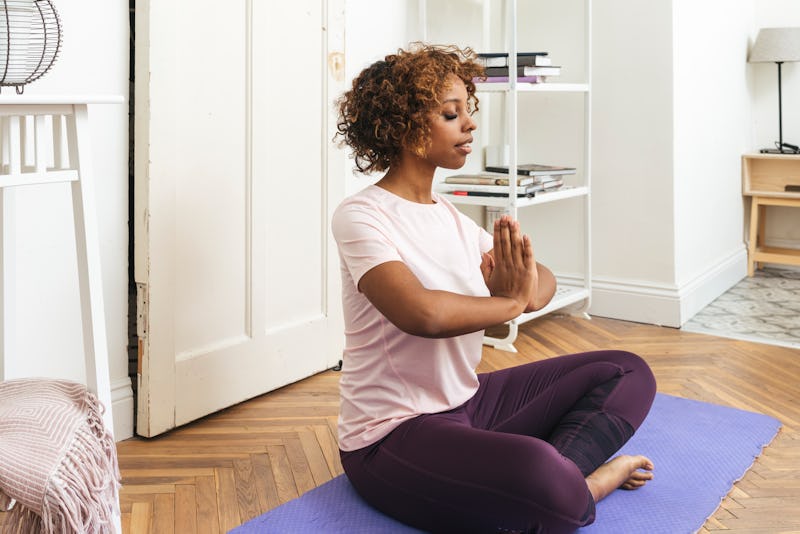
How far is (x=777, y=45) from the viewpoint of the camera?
4637 mm

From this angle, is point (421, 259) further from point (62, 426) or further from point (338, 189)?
point (338, 189)

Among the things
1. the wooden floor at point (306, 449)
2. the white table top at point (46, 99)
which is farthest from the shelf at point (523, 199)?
the white table top at point (46, 99)

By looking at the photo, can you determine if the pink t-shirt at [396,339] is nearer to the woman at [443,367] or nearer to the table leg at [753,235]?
the woman at [443,367]

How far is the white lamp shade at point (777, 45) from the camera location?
4.61 meters

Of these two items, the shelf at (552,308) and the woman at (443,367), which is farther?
the shelf at (552,308)

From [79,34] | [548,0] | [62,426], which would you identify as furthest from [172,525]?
[548,0]

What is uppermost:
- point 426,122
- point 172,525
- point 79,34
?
point 79,34

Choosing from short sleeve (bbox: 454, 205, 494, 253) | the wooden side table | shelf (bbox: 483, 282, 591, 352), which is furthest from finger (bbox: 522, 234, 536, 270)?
the wooden side table

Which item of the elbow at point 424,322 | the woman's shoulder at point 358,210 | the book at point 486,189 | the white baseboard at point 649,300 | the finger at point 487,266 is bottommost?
the white baseboard at point 649,300

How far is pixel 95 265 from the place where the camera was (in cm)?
162

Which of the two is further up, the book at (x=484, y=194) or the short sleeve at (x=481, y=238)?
the book at (x=484, y=194)

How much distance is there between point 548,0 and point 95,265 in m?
2.77

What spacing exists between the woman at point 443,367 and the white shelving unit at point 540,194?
1259 millimetres

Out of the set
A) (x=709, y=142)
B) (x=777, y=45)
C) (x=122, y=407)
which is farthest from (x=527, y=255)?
(x=777, y=45)
